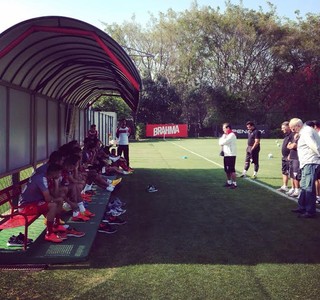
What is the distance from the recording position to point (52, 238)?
612cm

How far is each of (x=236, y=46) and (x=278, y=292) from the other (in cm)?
4967

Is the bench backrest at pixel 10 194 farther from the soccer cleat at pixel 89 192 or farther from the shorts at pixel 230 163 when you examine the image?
the shorts at pixel 230 163

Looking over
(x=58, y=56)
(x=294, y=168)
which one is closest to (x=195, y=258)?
(x=294, y=168)

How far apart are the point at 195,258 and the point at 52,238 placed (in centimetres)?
215

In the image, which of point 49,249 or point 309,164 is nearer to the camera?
point 49,249

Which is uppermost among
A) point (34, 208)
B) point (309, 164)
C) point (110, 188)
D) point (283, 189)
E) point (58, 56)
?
point (58, 56)

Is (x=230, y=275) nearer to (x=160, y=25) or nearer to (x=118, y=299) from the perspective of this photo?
(x=118, y=299)

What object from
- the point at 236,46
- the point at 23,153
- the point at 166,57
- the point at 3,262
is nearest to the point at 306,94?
the point at 236,46

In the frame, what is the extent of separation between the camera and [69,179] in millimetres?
7570

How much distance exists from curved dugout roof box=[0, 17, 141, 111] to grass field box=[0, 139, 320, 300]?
2794 millimetres

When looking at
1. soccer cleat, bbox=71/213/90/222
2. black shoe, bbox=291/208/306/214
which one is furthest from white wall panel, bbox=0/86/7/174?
black shoe, bbox=291/208/306/214

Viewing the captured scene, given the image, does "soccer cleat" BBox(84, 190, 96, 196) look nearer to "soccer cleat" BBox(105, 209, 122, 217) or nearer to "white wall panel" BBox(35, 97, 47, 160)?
"soccer cleat" BBox(105, 209, 122, 217)

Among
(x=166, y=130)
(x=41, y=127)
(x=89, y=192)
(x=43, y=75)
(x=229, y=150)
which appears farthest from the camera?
(x=166, y=130)

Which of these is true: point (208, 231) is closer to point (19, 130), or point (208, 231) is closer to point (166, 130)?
point (19, 130)
